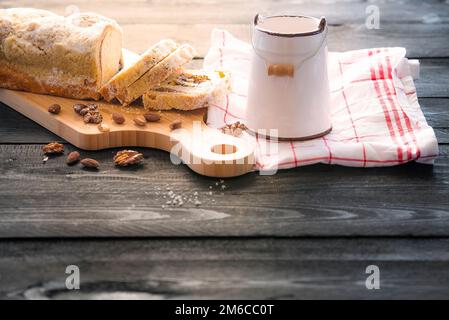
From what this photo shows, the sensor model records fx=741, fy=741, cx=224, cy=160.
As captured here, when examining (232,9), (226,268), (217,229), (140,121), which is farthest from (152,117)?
(232,9)

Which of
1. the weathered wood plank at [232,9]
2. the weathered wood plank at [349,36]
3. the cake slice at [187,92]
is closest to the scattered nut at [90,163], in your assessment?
the cake slice at [187,92]

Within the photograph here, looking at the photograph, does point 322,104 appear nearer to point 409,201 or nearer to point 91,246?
point 409,201

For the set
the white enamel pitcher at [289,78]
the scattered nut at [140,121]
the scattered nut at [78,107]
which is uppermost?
the white enamel pitcher at [289,78]

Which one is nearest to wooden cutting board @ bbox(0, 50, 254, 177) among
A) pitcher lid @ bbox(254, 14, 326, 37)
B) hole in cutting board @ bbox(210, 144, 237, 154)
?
hole in cutting board @ bbox(210, 144, 237, 154)

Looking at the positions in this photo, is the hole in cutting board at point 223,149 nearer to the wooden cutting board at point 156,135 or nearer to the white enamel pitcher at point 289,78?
the wooden cutting board at point 156,135

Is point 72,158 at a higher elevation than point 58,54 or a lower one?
lower

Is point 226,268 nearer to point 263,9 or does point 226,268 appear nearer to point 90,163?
point 90,163
